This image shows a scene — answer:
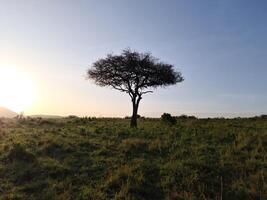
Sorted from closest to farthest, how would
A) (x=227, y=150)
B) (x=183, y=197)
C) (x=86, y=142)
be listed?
(x=183, y=197)
(x=227, y=150)
(x=86, y=142)

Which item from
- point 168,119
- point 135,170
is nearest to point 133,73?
point 168,119

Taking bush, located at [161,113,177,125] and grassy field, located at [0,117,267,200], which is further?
bush, located at [161,113,177,125]

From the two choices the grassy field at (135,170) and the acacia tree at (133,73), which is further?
the acacia tree at (133,73)

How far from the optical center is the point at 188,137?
23375 mm

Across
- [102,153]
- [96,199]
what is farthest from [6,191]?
[102,153]

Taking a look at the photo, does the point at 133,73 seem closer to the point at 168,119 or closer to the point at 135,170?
the point at 168,119

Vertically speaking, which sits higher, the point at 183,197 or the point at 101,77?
the point at 101,77

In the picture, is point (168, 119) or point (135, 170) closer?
point (135, 170)

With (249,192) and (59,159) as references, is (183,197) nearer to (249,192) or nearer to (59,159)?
(249,192)

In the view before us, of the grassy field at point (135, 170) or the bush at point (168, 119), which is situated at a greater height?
the bush at point (168, 119)

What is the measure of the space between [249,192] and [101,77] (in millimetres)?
35092

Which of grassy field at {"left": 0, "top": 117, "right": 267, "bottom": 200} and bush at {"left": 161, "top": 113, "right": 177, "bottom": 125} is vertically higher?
bush at {"left": 161, "top": 113, "right": 177, "bottom": 125}

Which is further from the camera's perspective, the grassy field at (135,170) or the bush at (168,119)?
the bush at (168,119)

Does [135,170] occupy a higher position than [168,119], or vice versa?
[168,119]
